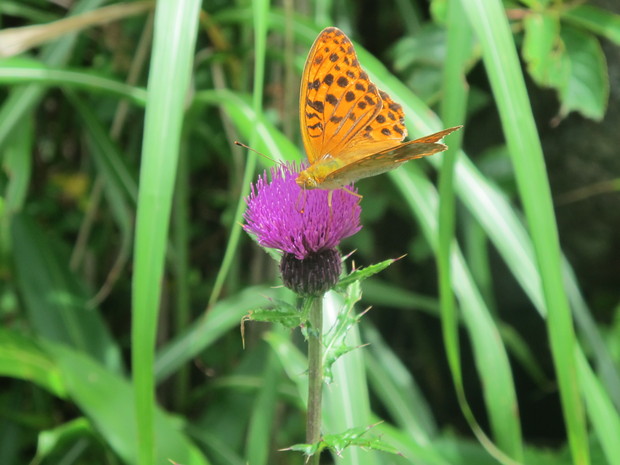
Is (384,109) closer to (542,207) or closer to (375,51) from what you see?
(542,207)

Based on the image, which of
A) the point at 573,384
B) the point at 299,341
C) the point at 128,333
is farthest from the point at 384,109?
the point at 128,333

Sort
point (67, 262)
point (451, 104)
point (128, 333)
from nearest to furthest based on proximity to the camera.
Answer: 1. point (451, 104)
2. point (67, 262)
3. point (128, 333)

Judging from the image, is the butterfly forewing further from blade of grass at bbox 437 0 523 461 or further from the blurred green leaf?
the blurred green leaf

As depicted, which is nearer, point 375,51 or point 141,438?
point 141,438

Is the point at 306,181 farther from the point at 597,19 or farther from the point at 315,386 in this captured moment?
the point at 597,19

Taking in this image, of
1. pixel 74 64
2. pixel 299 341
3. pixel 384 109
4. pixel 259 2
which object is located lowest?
pixel 299 341

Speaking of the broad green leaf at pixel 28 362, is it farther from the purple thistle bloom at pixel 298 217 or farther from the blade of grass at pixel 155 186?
the purple thistle bloom at pixel 298 217

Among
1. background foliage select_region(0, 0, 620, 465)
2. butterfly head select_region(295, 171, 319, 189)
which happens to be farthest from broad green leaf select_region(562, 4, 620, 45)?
butterfly head select_region(295, 171, 319, 189)
